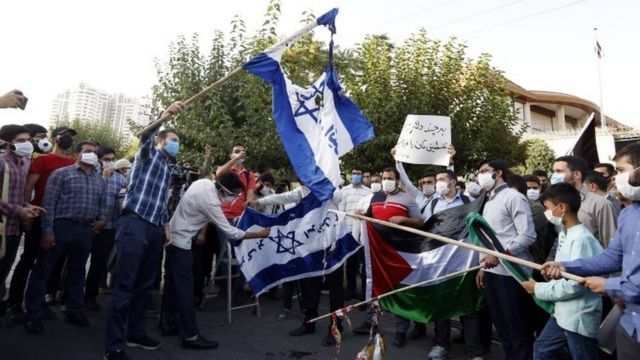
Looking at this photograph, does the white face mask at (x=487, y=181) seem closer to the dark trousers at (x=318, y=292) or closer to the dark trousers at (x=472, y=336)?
the dark trousers at (x=472, y=336)

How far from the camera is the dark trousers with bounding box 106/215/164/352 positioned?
4250 millimetres

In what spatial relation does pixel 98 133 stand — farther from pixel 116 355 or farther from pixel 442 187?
pixel 442 187

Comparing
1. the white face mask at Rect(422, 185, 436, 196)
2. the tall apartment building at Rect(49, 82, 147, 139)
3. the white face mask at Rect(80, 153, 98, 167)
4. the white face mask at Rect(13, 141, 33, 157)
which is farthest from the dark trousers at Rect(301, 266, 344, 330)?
the tall apartment building at Rect(49, 82, 147, 139)

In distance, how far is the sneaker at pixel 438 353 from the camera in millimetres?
4605

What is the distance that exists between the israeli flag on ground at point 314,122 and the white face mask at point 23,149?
8.52ft

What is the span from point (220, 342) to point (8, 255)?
8.24 feet

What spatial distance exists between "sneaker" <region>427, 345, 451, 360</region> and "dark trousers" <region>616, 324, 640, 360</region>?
2206 millimetres

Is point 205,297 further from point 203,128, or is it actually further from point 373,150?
point 373,150

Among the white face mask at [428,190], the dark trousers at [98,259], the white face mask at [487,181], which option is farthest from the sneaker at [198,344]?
the white face mask at [428,190]

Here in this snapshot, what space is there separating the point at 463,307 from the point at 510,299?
0.65 m

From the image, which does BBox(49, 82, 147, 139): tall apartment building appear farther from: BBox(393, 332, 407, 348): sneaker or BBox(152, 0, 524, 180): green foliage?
BBox(393, 332, 407, 348): sneaker

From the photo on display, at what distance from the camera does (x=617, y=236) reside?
8.99 ft

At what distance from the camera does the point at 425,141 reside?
765cm

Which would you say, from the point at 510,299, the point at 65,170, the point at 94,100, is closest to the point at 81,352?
the point at 65,170
